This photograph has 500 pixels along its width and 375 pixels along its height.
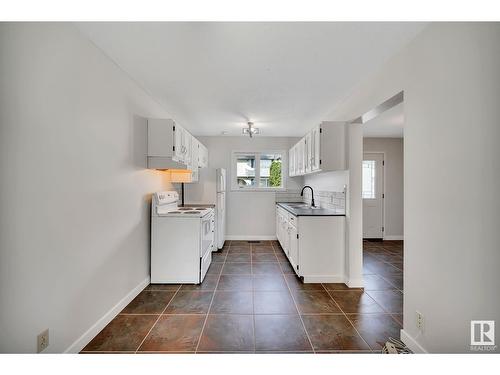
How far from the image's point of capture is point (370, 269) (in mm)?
3469

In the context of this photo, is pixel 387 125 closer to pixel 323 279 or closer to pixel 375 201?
pixel 375 201

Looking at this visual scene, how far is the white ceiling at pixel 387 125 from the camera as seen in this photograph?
3600mm

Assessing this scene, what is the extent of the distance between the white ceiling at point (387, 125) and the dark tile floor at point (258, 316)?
245 centimetres

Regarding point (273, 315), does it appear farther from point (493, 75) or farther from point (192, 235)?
point (493, 75)

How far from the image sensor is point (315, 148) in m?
3.18

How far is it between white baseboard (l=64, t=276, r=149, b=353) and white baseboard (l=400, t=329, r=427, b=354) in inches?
96.2

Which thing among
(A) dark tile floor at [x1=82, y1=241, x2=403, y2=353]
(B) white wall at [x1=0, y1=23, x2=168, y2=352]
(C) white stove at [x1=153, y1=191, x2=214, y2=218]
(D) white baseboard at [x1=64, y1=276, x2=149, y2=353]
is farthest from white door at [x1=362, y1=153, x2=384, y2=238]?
(B) white wall at [x1=0, y1=23, x2=168, y2=352]

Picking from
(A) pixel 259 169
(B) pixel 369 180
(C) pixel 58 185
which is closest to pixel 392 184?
(B) pixel 369 180

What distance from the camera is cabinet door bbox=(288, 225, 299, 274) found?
314 centimetres

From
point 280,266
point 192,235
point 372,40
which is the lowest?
point 280,266

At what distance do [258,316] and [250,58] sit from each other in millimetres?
2405
